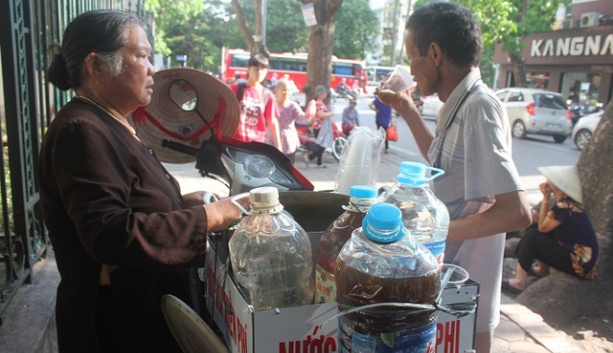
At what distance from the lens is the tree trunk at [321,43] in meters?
11.1

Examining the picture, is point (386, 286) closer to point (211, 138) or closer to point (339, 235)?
point (339, 235)

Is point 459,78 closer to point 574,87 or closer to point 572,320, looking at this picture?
point 572,320

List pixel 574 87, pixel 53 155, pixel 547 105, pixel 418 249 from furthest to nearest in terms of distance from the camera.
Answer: pixel 574 87 → pixel 547 105 → pixel 53 155 → pixel 418 249

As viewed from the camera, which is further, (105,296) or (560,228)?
(560,228)

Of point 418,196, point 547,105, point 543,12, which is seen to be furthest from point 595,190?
point 543,12

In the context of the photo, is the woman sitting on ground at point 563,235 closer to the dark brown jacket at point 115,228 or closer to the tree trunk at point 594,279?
the tree trunk at point 594,279

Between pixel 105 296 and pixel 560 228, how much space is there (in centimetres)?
429

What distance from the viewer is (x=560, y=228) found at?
15.3ft

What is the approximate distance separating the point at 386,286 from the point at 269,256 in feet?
1.09

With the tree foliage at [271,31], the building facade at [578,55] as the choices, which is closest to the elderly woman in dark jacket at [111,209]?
the building facade at [578,55]

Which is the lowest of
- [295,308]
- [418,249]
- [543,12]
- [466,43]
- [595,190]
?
[595,190]

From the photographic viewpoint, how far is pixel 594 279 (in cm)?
448

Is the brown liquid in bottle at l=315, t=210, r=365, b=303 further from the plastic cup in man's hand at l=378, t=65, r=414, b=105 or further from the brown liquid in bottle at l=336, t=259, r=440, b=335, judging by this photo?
the plastic cup in man's hand at l=378, t=65, r=414, b=105

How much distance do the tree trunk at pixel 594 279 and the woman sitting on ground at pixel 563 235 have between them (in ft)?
0.42
